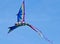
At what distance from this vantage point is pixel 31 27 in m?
39.3

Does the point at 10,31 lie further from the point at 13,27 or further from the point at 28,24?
the point at 28,24

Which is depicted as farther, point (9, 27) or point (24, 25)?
point (9, 27)

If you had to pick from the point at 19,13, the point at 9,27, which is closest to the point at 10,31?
the point at 9,27

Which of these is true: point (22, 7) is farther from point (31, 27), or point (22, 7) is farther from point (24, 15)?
point (31, 27)

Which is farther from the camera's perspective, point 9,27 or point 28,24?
point 9,27

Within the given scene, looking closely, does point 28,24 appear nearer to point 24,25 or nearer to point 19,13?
point 24,25

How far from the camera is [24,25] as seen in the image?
3934 cm

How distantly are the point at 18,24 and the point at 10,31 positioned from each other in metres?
2.72

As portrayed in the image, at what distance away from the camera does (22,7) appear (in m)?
41.2

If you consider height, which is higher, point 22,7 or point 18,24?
point 22,7

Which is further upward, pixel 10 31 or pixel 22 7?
pixel 22 7

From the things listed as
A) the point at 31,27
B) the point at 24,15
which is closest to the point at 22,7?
the point at 24,15

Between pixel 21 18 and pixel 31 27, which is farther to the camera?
pixel 21 18

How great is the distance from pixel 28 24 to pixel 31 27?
2.30 ft
